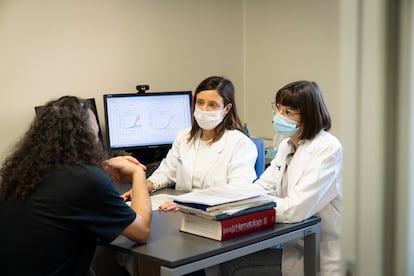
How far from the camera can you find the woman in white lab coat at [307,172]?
6.15ft

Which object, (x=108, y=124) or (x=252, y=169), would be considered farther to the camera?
(x=108, y=124)

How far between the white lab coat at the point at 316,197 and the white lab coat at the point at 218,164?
30 centimetres

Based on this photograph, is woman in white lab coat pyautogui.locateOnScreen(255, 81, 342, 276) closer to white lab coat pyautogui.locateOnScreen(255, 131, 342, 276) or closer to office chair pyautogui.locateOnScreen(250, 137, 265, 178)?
white lab coat pyautogui.locateOnScreen(255, 131, 342, 276)

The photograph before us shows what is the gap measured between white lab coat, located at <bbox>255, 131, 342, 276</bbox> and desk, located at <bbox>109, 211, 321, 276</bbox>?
0.06 m

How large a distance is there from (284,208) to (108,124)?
1506 millimetres

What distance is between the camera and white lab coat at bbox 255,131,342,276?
6.09 feet

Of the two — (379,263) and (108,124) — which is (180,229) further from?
(108,124)

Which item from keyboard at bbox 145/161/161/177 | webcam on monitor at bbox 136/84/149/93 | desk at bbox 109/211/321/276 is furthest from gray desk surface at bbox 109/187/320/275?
webcam on monitor at bbox 136/84/149/93

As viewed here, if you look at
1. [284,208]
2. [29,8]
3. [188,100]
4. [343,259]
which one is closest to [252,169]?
[284,208]

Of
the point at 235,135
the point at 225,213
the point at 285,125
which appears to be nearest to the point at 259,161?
the point at 235,135

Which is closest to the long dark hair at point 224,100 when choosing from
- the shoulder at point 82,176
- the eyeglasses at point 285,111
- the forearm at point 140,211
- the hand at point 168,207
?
the eyeglasses at point 285,111

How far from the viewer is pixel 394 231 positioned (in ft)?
2.11

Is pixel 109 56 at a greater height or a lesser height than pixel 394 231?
greater

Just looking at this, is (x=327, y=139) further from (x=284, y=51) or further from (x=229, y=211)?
(x=284, y=51)
